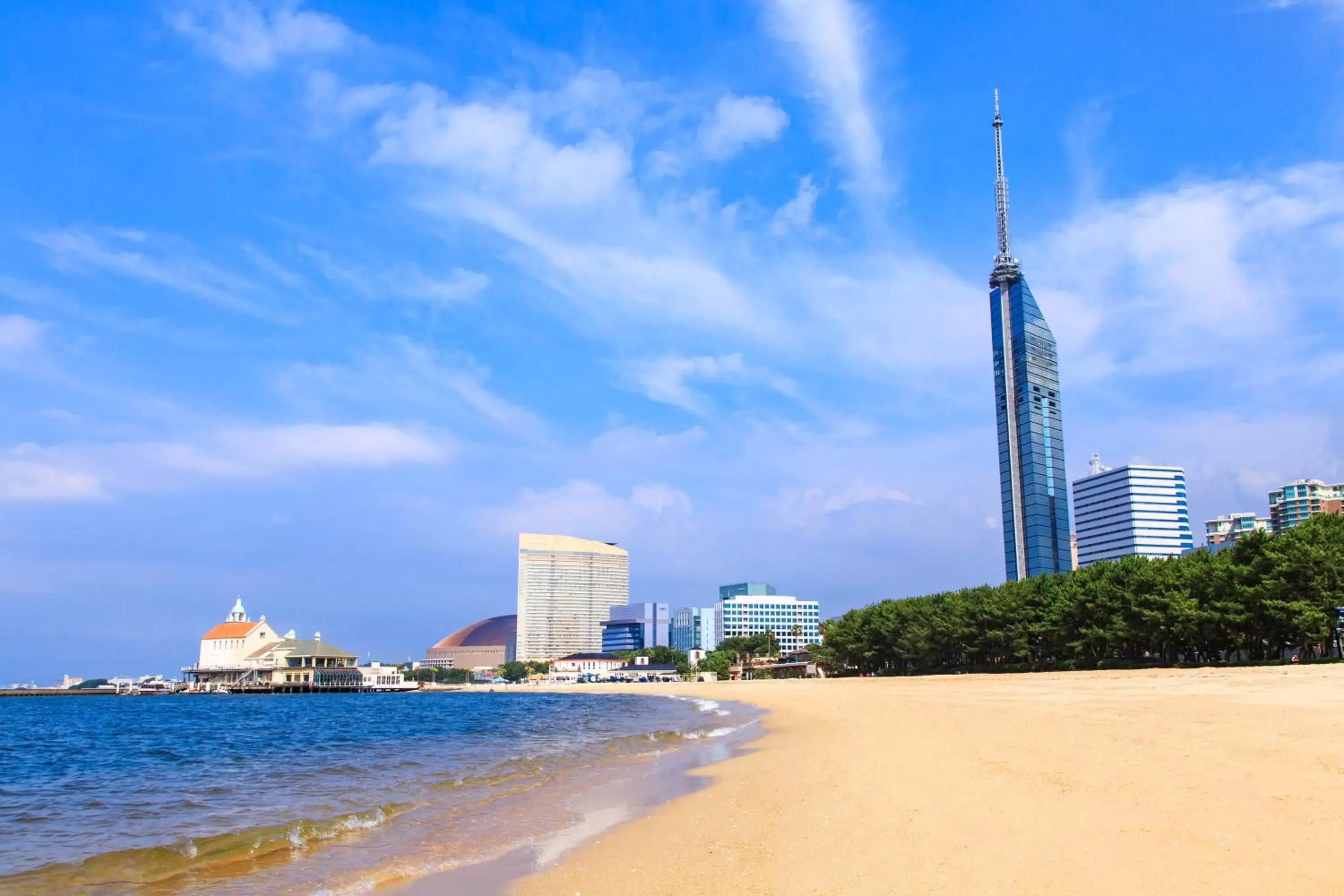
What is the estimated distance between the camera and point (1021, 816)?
36.0ft

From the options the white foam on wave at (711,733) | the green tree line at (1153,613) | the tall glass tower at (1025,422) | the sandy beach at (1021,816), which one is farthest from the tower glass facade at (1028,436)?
the sandy beach at (1021,816)

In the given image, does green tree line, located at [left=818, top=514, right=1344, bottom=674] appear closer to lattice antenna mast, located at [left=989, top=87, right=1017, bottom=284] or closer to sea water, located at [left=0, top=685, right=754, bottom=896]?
sea water, located at [left=0, top=685, right=754, bottom=896]

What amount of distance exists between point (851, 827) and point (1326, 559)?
48.0 metres

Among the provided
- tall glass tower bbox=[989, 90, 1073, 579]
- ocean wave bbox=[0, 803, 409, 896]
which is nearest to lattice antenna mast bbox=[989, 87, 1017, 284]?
tall glass tower bbox=[989, 90, 1073, 579]

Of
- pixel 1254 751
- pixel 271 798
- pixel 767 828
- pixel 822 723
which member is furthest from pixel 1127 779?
pixel 822 723

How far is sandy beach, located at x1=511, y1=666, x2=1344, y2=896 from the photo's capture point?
840 cm

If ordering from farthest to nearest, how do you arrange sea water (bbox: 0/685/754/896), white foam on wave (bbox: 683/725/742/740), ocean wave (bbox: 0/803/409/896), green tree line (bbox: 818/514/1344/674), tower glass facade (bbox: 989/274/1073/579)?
tower glass facade (bbox: 989/274/1073/579)
green tree line (bbox: 818/514/1344/674)
white foam on wave (bbox: 683/725/742/740)
sea water (bbox: 0/685/754/896)
ocean wave (bbox: 0/803/409/896)

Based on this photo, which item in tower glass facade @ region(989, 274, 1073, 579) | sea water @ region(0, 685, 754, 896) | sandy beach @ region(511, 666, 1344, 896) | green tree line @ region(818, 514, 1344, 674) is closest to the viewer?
sandy beach @ region(511, 666, 1344, 896)

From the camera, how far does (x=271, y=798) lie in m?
20.2

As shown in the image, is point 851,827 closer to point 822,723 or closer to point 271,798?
point 271,798

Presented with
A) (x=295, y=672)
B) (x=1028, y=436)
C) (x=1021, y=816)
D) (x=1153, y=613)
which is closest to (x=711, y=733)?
(x=1021, y=816)

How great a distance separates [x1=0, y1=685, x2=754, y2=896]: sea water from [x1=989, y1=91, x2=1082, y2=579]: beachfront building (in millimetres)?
142862

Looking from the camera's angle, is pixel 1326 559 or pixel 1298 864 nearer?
pixel 1298 864

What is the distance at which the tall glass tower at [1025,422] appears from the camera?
175 meters
